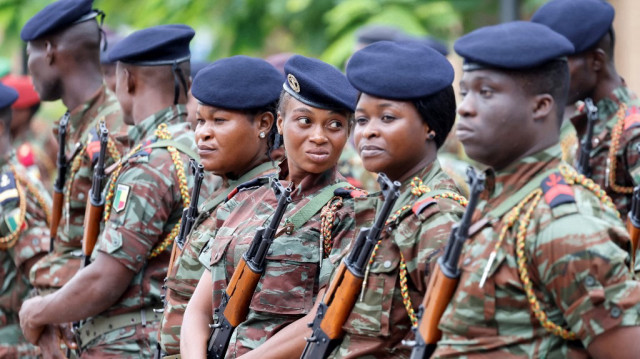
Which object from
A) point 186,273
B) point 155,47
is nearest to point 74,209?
point 155,47

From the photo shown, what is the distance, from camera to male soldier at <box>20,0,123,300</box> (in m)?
6.72

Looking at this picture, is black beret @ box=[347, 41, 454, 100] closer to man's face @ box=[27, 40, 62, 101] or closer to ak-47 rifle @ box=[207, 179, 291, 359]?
ak-47 rifle @ box=[207, 179, 291, 359]

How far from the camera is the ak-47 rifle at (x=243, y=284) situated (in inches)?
177

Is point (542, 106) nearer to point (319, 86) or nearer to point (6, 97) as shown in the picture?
point (319, 86)

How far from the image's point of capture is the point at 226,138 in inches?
204

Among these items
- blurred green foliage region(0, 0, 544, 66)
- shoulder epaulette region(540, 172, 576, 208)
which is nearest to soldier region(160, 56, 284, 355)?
shoulder epaulette region(540, 172, 576, 208)

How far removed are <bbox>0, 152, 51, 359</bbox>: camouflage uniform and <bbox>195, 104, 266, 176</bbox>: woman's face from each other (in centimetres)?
238

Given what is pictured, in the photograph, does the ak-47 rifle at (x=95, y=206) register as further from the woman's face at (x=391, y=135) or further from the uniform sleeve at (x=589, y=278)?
the uniform sleeve at (x=589, y=278)

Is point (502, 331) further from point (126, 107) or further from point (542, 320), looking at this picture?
point (126, 107)

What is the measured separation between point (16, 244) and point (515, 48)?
4.60 m

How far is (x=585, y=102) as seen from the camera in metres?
5.84

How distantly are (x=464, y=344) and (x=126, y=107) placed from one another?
11.4ft

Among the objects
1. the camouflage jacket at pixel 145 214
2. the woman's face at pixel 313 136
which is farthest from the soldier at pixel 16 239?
the woman's face at pixel 313 136

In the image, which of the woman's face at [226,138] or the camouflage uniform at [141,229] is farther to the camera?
the camouflage uniform at [141,229]
